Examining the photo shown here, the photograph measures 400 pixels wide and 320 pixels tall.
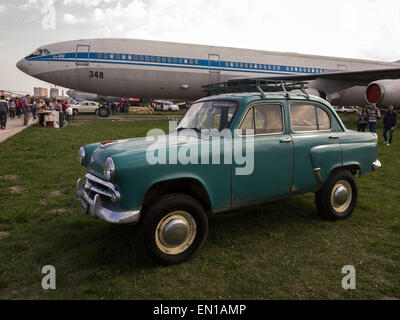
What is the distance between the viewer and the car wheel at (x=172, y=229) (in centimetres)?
308

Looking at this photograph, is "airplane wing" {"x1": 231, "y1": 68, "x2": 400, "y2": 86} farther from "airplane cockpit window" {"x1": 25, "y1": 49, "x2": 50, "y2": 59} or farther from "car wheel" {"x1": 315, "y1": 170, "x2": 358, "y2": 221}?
"car wheel" {"x1": 315, "y1": 170, "x2": 358, "y2": 221}

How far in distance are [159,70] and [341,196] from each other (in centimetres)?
1532

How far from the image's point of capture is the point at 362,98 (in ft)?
72.0

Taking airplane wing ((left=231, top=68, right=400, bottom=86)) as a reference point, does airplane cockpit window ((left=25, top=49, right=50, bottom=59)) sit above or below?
above

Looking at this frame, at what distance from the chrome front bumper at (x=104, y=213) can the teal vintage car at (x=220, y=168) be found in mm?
10

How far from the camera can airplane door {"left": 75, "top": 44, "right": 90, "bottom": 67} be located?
17.1m

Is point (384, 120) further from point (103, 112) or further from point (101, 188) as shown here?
point (103, 112)

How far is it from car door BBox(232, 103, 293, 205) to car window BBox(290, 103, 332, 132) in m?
0.22

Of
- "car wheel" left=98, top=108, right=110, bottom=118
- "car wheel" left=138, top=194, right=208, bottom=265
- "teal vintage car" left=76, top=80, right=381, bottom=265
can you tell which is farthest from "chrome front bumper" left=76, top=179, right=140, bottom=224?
"car wheel" left=98, top=108, right=110, bottom=118

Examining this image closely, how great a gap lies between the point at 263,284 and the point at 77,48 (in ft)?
58.8

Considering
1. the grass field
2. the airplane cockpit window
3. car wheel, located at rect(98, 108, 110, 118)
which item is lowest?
the grass field

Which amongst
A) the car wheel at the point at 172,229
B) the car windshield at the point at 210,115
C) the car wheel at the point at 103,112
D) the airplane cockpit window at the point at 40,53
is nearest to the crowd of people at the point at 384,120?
the car windshield at the point at 210,115

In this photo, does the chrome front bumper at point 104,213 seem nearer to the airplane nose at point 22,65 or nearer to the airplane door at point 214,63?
the airplane door at point 214,63
